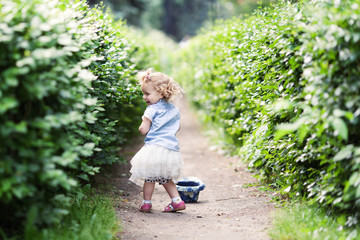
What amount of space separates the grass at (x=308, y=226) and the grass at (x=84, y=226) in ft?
4.67

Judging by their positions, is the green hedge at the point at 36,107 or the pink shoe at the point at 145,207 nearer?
the green hedge at the point at 36,107

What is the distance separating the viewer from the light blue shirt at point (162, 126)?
4.66 meters

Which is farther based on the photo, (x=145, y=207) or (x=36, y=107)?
(x=145, y=207)

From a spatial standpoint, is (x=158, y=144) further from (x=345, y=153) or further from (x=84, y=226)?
(x=345, y=153)

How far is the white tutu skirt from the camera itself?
453cm

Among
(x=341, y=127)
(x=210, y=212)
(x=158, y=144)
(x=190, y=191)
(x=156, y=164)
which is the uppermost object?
(x=341, y=127)

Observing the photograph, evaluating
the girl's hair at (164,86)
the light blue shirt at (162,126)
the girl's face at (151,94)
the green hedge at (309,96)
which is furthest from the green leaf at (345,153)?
the girl's face at (151,94)

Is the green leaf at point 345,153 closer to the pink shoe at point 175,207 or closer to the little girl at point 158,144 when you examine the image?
the little girl at point 158,144

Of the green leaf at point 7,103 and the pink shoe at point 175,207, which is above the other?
the green leaf at point 7,103

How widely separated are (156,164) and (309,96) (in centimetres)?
183

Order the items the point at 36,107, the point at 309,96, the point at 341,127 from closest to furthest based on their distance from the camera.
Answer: the point at 341,127 → the point at 36,107 → the point at 309,96

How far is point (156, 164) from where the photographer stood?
4.52 meters

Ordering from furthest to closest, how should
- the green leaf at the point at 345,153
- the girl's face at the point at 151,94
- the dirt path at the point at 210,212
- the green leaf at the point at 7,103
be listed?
1. the girl's face at the point at 151,94
2. the dirt path at the point at 210,212
3. the green leaf at the point at 345,153
4. the green leaf at the point at 7,103

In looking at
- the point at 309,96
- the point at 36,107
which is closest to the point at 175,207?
the point at 309,96
